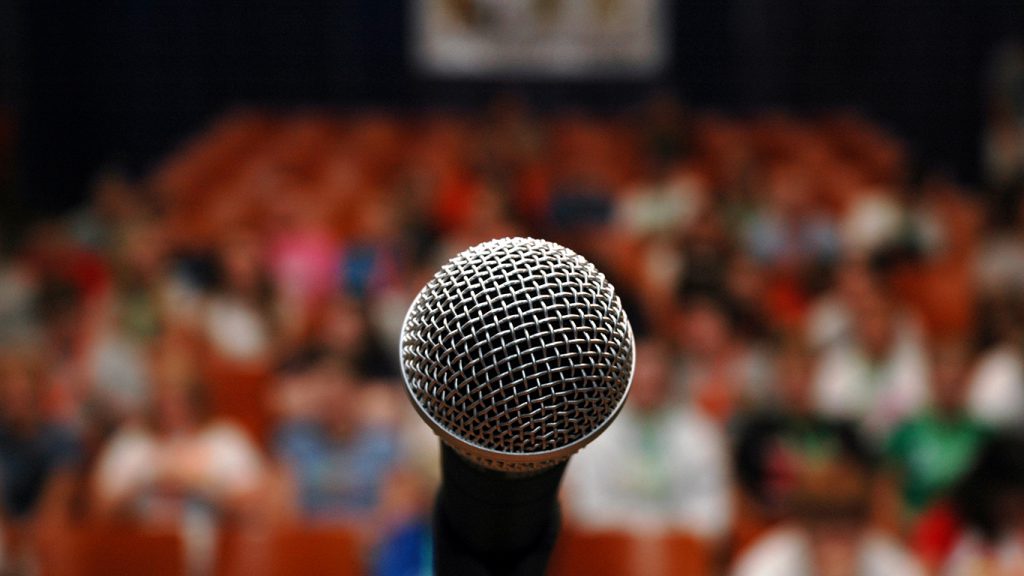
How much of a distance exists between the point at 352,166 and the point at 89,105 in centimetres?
273

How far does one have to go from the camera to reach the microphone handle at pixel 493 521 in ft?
2.25

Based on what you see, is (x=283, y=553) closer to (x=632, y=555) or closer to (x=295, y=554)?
(x=295, y=554)

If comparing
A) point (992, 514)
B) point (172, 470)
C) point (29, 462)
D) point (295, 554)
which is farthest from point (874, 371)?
point (29, 462)

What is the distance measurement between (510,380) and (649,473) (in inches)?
89.6

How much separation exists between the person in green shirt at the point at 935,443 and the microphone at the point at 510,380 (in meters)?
2.49

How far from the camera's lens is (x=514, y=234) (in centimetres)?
395

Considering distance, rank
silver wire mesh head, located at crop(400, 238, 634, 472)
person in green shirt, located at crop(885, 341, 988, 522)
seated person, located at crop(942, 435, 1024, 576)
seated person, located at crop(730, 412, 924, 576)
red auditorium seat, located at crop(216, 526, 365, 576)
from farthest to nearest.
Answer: person in green shirt, located at crop(885, 341, 988, 522), red auditorium seat, located at crop(216, 526, 365, 576), seated person, located at crop(942, 435, 1024, 576), seated person, located at crop(730, 412, 924, 576), silver wire mesh head, located at crop(400, 238, 634, 472)

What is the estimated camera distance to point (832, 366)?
3582mm

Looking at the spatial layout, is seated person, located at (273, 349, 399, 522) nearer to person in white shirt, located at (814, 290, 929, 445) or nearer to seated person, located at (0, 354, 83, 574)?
seated person, located at (0, 354, 83, 574)

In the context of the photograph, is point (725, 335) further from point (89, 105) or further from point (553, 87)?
point (89, 105)

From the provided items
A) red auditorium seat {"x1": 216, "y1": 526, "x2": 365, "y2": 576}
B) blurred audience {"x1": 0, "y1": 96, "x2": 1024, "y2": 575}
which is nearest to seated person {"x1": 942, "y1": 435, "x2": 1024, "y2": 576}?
blurred audience {"x1": 0, "y1": 96, "x2": 1024, "y2": 575}

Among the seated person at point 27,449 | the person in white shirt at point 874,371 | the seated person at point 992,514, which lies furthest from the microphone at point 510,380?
the person in white shirt at point 874,371

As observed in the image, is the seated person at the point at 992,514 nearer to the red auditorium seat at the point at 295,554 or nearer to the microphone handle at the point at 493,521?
the red auditorium seat at the point at 295,554

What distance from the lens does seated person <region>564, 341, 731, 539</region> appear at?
9.28 ft
